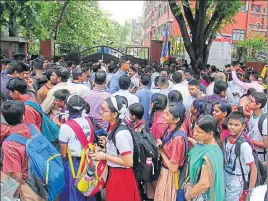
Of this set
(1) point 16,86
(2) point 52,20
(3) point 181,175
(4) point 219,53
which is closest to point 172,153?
(3) point 181,175

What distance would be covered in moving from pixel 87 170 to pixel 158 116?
1.38m

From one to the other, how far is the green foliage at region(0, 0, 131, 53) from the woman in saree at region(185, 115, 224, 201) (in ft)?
6.39

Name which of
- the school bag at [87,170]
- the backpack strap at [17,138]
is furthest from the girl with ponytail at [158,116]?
the backpack strap at [17,138]

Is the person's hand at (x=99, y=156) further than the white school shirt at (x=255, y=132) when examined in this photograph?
No

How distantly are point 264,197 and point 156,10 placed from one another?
46.3m

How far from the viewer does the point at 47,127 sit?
360cm

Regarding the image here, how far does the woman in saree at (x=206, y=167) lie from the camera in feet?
9.12

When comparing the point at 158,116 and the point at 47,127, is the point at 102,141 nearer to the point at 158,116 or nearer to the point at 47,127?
the point at 47,127

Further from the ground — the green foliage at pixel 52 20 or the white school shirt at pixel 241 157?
the green foliage at pixel 52 20

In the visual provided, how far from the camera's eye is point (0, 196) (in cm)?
176

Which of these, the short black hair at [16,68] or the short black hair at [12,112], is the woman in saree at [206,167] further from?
the short black hair at [16,68]

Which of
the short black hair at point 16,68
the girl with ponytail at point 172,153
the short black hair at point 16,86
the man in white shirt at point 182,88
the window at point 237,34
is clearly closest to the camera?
the girl with ponytail at point 172,153

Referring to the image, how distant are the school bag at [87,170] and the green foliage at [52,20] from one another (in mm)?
1225

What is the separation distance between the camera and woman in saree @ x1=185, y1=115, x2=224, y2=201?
2.78 metres
